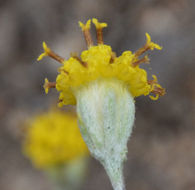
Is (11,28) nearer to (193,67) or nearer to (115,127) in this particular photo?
(193,67)

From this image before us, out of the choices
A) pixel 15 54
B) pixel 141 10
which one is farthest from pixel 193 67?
pixel 15 54

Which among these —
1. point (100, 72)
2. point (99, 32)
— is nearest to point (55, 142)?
point (99, 32)

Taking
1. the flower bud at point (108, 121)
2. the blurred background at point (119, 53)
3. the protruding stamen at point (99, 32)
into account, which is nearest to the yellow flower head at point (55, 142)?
the blurred background at point (119, 53)

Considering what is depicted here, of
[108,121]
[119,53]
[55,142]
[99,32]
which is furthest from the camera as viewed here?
[119,53]

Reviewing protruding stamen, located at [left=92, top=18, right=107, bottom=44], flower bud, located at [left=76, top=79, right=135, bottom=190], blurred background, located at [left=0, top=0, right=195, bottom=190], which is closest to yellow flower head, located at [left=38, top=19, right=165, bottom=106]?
flower bud, located at [left=76, top=79, right=135, bottom=190]

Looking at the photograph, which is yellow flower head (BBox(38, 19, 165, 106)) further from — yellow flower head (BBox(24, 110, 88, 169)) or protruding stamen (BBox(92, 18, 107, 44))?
yellow flower head (BBox(24, 110, 88, 169))

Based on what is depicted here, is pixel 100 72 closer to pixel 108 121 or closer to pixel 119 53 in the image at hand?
pixel 108 121

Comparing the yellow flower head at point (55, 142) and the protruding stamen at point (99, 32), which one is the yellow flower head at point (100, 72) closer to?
the protruding stamen at point (99, 32)
